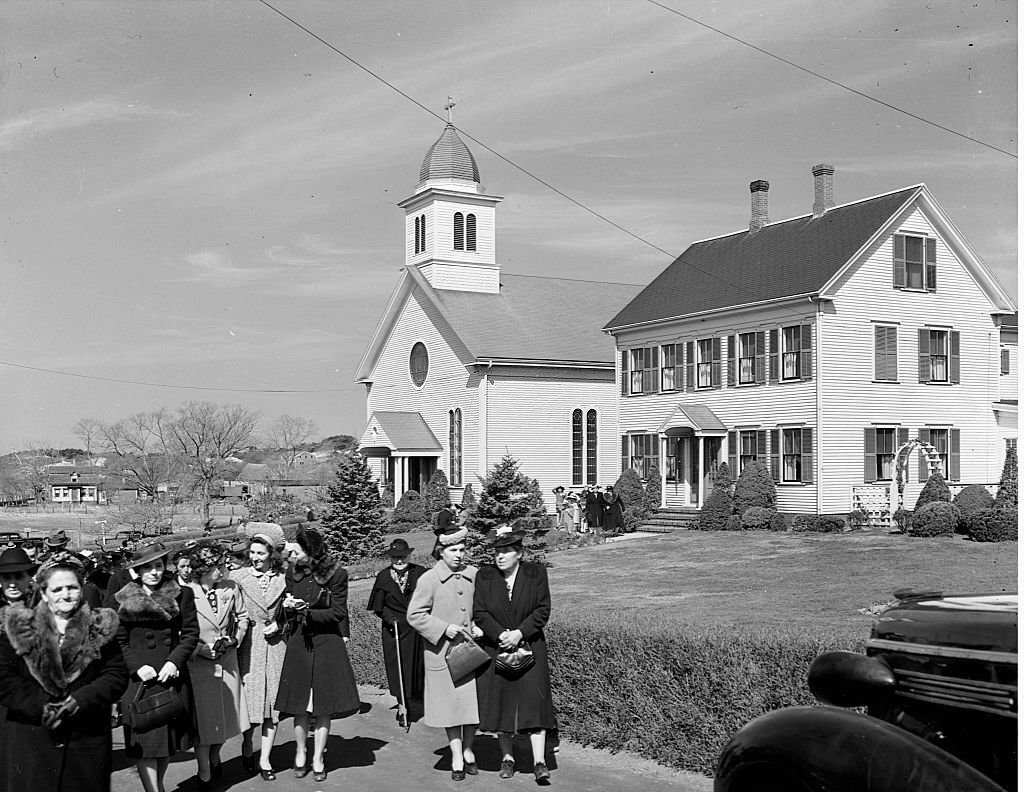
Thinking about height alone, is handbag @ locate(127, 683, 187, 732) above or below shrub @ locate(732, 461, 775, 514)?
below

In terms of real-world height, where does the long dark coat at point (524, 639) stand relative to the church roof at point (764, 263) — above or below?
below

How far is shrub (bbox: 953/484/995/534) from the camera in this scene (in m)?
25.6

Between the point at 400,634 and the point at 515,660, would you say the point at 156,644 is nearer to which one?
the point at 515,660

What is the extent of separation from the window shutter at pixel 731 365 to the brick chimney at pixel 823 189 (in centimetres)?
462

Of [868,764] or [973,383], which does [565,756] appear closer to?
[868,764]

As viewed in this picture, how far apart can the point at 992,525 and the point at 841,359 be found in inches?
288

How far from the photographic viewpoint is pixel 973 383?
3288cm

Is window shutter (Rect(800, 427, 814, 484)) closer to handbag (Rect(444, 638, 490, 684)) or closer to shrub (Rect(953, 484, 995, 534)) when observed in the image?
shrub (Rect(953, 484, 995, 534))

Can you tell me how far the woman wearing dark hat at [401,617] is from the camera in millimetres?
11078

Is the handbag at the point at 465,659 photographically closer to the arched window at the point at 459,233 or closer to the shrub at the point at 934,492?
the shrub at the point at 934,492

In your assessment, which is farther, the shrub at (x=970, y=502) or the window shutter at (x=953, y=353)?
the window shutter at (x=953, y=353)

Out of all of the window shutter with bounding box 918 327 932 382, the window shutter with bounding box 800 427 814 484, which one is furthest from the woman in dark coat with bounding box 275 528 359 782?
the window shutter with bounding box 918 327 932 382

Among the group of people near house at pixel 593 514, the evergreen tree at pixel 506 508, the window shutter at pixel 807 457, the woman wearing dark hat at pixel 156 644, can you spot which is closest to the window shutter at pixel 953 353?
the window shutter at pixel 807 457

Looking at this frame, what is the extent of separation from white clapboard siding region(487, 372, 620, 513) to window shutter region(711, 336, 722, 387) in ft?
23.8
